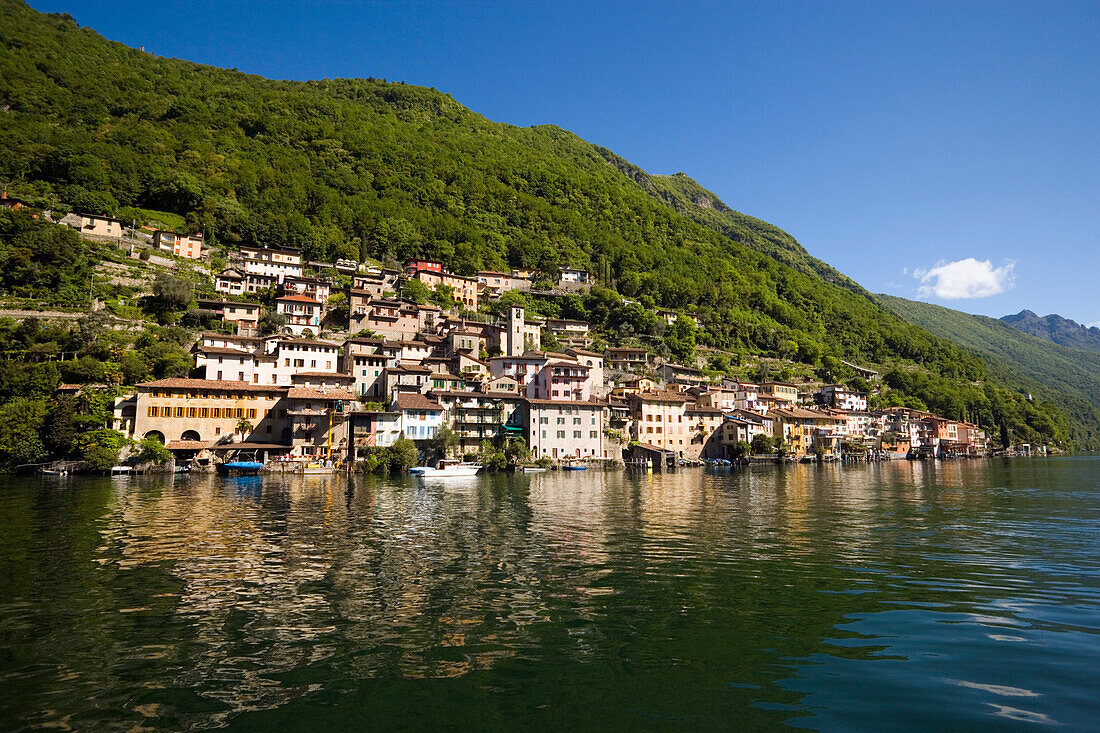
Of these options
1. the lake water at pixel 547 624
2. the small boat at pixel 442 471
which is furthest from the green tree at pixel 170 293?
the lake water at pixel 547 624

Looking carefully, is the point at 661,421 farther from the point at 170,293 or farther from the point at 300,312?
the point at 170,293

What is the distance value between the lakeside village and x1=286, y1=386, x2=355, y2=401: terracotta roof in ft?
0.97

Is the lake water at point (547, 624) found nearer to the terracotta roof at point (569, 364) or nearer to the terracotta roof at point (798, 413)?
the terracotta roof at point (569, 364)

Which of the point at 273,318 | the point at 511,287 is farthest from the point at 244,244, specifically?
the point at 511,287

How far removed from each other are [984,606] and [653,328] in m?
112

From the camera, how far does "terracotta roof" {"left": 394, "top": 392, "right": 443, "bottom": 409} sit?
66.8m

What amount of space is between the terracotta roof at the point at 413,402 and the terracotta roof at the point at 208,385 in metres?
13.2

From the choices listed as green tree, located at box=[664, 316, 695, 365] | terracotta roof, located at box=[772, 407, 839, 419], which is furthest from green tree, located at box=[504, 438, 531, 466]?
green tree, located at box=[664, 316, 695, 365]

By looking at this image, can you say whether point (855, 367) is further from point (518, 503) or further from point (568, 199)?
point (518, 503)

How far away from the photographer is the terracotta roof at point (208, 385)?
60125 millimetres

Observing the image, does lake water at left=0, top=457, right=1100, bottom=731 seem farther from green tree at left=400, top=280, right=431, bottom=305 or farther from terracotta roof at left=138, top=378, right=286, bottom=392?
green tree at left=400, top=280, right=431, bottom=305

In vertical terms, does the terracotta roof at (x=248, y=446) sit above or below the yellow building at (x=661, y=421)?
below

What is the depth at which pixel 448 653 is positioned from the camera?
10672mm

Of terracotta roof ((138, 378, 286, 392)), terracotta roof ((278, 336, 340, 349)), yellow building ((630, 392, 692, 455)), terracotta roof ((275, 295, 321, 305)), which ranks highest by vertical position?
terracotta roof ((275, 295, 321, 305))
